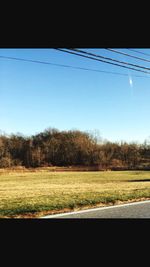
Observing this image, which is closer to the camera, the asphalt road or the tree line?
the asphalt road

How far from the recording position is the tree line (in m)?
91.5

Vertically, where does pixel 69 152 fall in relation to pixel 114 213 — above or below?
above

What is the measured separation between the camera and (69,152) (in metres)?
99.1

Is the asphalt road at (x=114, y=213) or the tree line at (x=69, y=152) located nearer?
the asphalt road at (x=114, y=213)

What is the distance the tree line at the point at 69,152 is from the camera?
91519mm

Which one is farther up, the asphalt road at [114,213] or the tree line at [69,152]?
the tree line at [69,152]

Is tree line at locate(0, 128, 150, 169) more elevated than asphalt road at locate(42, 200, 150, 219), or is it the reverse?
tree line at locate(0, 128, 150, 169)

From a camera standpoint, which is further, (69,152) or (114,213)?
(69,152)
